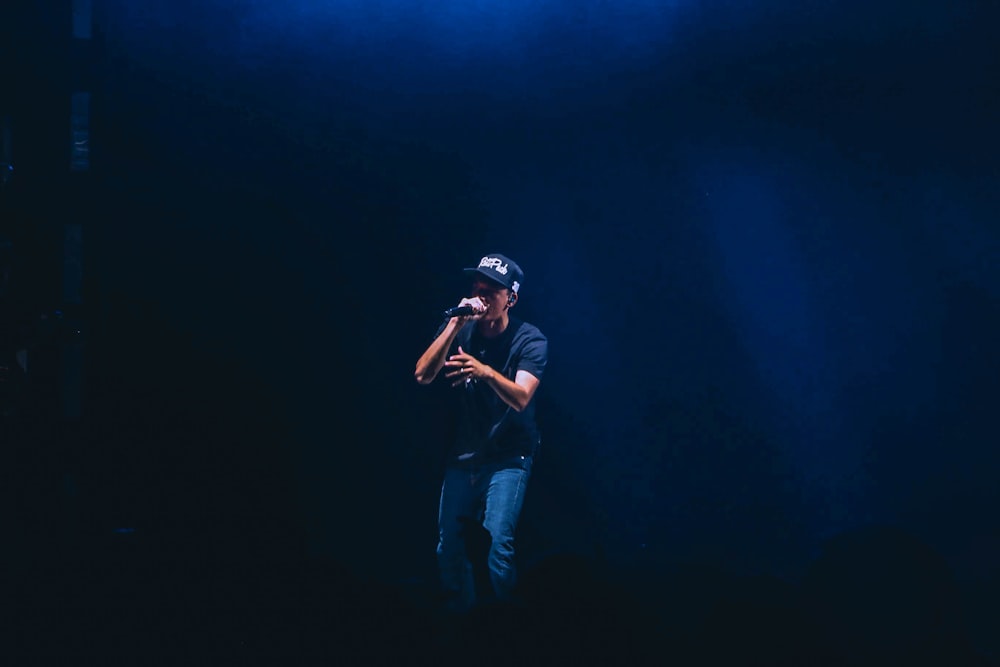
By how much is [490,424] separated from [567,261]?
124 cm

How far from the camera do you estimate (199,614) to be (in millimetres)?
2451

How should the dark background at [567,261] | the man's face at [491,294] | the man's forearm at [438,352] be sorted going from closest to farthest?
the man's forearm at [438,352] < the man's face at [491,294] < the dark background at [567,261]

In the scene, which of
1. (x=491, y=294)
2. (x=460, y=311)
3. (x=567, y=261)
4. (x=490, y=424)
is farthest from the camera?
(x=567, y=261)

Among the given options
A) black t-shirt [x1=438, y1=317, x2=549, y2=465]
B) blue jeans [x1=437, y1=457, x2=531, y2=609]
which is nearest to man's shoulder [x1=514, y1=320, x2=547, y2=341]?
black t-shirt [x1=438, y1=317, x2=549, y2=465]

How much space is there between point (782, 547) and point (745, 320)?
1346 millimetres

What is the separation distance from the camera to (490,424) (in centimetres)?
392

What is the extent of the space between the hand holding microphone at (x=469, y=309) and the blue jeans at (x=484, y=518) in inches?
29.7

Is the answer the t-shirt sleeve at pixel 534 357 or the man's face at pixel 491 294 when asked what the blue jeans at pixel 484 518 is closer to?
the t-shirt sleeve at pixel 534 357

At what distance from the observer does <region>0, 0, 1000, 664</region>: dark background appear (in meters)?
4.23

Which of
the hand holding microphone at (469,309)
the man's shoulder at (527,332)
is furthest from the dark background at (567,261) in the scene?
the hand holding microphone at (469,309)

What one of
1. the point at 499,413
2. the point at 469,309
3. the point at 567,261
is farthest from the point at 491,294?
the point at 567,261

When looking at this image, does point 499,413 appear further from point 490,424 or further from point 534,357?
point 534,357

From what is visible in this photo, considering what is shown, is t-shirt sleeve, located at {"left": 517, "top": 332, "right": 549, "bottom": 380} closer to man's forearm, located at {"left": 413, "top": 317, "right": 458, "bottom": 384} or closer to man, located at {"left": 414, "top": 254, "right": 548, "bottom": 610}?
man, located at {"left": 414, "top": 254, "right": 548, "bottom": 610}

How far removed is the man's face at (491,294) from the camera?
4008 mm
